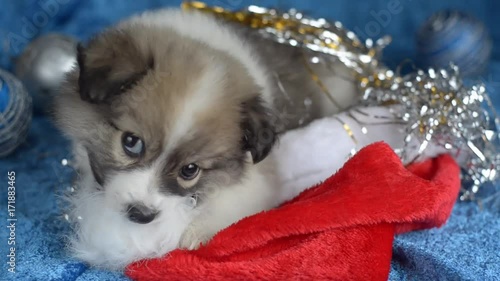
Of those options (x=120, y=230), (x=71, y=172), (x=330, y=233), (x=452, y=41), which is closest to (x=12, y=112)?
(x=71, y=172)

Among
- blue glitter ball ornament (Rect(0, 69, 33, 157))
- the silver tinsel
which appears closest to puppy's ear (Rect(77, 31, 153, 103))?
blue glitter ball ornament (Rect(0, 69, 33, 157))

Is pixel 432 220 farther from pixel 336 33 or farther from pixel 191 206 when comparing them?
pixel 336 33

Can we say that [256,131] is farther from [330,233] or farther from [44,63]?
[44,63]

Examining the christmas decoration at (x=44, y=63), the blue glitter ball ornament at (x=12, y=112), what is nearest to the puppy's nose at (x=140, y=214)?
the blue glitter ball ornament at (x=12, y=112)

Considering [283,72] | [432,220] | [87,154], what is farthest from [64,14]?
[432,220]

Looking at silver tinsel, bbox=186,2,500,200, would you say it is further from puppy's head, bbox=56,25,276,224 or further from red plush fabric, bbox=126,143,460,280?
puppy's head, bbox=56,25,276,224

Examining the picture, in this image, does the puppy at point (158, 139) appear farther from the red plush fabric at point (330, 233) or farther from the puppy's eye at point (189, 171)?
the red plush fabric at point (330, 233)
